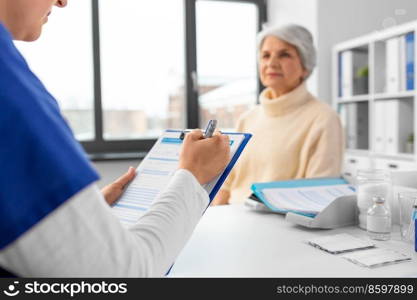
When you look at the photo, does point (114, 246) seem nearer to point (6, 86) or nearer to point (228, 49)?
point (6, 86)

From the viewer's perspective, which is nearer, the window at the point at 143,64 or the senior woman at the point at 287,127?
the senior woman at the point at 287,127

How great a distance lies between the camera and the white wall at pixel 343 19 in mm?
3162

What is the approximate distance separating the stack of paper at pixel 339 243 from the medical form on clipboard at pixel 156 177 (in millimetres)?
303

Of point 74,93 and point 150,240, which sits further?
point 74,93

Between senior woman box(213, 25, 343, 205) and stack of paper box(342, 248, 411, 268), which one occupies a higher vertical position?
senior woman box(213, 25, 343, 205)

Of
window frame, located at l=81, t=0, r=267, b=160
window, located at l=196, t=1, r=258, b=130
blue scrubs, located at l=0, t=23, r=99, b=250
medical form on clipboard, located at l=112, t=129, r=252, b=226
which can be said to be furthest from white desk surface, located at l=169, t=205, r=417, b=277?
window, located at l=196, t=1, r=258, b=130

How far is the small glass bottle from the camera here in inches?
40.1

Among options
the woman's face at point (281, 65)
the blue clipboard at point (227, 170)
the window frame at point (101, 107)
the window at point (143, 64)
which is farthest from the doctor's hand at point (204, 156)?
the window at point (143, 64)

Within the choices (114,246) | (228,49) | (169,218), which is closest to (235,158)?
(169,218)

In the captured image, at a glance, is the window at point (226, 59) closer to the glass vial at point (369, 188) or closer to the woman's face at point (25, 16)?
the glass vial at point (369, 188)

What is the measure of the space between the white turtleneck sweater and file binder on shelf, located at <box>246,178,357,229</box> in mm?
369

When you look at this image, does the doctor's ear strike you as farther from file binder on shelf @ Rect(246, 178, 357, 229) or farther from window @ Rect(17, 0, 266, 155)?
window @ Rect(17, 0, 266, 155)

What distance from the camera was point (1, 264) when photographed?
1.66 feet

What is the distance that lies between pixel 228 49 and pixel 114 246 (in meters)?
3.22
